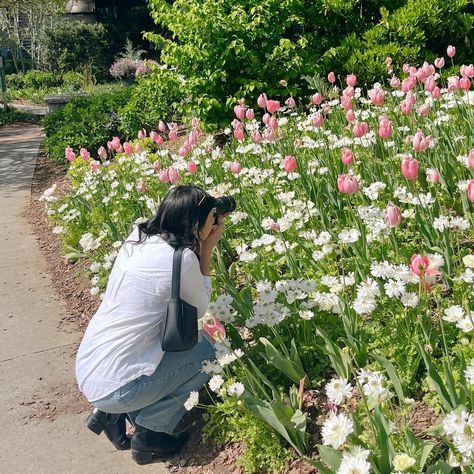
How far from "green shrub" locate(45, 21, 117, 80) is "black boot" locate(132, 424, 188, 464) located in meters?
21.8

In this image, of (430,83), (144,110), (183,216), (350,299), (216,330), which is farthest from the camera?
(144,110)

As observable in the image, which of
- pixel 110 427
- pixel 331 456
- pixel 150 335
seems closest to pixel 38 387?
pixel 110 427

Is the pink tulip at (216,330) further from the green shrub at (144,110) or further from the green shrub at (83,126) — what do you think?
the green shrub at (83,126)

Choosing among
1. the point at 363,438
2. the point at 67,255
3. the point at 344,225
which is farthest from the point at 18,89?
the point at 363,438

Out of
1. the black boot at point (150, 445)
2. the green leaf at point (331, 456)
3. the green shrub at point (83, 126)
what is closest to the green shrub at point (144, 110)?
the green shrub at point (83, 126)

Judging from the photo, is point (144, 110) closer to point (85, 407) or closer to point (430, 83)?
point (430, 83)

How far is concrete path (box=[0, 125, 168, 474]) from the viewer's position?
3018 mm

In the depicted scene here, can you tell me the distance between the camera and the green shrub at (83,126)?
983 cm

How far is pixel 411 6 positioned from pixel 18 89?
1904cm

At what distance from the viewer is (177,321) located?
106 inches

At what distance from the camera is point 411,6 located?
7344mm

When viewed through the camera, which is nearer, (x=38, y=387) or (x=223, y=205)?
(x=223, y=205)

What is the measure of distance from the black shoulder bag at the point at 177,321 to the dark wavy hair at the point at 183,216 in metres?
0.07

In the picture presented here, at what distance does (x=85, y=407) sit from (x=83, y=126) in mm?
7307
